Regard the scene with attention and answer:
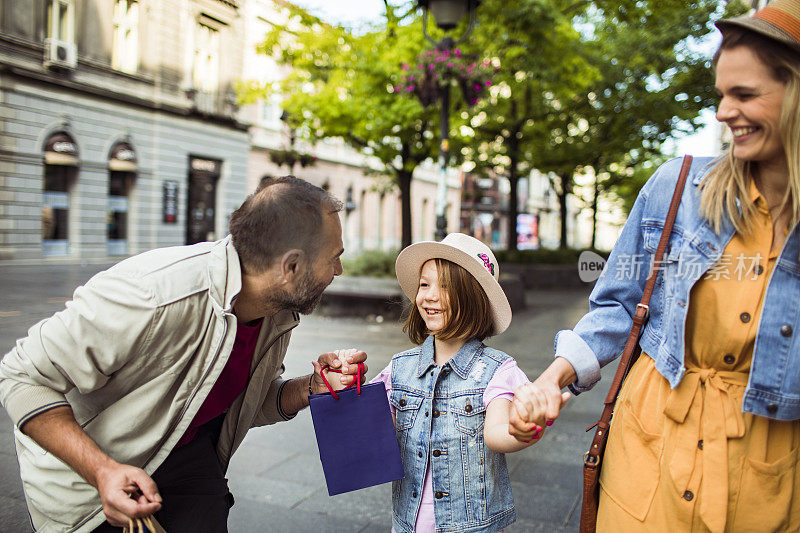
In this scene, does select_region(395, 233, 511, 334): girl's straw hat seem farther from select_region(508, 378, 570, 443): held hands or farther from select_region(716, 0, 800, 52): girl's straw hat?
select_region(716, 0, 800, 52): girl's straw hat

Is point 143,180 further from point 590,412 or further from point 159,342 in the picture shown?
point 159,342

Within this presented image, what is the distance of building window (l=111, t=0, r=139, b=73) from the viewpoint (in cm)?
1548

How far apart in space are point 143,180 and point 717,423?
2164 centimetres

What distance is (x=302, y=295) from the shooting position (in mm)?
2133

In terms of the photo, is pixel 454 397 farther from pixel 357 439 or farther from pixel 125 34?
pixel 125 34

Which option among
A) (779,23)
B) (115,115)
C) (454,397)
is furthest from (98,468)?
(115,115)

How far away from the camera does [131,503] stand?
5.66 ft

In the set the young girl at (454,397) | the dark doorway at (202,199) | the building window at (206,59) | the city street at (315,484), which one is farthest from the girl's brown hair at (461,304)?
the dark doorway at (202,199)

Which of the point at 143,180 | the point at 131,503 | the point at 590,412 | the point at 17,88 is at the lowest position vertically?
the point at 590,412

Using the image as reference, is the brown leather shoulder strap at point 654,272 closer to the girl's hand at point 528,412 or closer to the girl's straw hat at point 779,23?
the girl's hand at point 528,412

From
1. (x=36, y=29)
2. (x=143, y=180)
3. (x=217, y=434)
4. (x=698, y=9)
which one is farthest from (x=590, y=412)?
(x=143, y=180)

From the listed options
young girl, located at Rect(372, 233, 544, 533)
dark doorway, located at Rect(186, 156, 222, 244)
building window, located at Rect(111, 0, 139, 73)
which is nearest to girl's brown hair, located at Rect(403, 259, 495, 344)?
young girl, located at Rect(372, 233, 544, 533)

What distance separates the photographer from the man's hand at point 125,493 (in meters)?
1.73

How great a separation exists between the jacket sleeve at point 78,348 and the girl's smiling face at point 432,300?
2.90 feet
